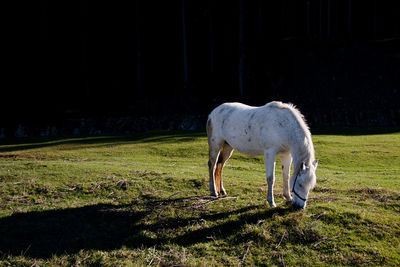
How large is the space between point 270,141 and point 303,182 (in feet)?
3.84

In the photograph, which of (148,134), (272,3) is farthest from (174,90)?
(272,3)

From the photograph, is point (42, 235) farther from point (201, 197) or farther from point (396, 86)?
point (396, 86)

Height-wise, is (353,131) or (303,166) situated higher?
(303,166)

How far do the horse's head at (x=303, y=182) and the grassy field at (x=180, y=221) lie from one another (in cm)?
31

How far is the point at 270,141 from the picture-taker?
671cm

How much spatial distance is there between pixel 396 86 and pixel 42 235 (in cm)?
3186

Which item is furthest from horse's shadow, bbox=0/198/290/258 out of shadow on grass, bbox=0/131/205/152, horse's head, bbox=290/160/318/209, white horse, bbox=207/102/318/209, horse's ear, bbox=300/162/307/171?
shadow on grass, bbox=0/131/205/152

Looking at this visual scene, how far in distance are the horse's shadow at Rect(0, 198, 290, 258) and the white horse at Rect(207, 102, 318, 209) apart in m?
0.85

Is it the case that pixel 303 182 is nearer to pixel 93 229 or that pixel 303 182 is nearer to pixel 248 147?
pixel 248 147

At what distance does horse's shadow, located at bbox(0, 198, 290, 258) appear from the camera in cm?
536

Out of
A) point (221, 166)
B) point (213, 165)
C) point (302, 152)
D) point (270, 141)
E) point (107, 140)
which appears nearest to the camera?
point (302, 152)

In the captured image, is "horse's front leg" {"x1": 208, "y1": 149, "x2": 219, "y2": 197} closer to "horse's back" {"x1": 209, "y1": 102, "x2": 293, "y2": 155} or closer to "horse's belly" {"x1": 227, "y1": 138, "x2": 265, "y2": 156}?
"horse's back" {"x1": 209, "y1": 102, "x2": 293, "y2": 155}

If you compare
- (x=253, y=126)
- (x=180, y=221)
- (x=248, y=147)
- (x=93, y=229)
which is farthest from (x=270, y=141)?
(x=93, y=229)

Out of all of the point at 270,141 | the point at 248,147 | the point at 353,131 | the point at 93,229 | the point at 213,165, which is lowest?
the point at 93,229
